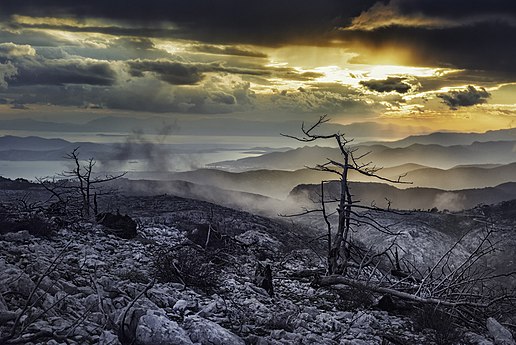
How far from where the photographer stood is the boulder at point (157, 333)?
4547 mm

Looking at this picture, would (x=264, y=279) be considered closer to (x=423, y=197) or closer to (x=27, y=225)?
(x=27, y=225)

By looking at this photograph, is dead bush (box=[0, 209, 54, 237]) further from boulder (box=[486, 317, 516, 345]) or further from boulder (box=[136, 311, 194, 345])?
boulder (box=[486, 317, 516, 345])

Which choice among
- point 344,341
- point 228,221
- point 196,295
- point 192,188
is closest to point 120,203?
point 228,221

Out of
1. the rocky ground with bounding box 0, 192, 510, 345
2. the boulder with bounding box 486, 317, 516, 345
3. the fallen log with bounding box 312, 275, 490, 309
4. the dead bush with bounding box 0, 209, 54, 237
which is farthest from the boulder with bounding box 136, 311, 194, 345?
the dead bush with bounding box 0, 209, 54, 237

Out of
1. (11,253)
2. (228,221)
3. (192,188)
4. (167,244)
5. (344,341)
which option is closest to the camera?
(344,341)

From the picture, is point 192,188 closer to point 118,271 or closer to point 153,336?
point 118,271

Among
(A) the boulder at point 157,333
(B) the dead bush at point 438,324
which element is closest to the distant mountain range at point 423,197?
(B) the dead bush at point 438,324

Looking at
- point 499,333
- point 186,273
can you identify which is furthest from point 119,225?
point 499,333

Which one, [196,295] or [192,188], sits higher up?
[196,295]

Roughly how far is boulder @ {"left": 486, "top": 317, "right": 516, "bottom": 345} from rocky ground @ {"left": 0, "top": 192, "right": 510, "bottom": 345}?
33mm

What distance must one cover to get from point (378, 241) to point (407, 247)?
6.68 ft

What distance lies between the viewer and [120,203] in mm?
26312

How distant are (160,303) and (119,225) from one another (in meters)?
5.61

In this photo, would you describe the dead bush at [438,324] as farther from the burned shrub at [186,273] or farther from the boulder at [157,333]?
the boulder at [157,333]
